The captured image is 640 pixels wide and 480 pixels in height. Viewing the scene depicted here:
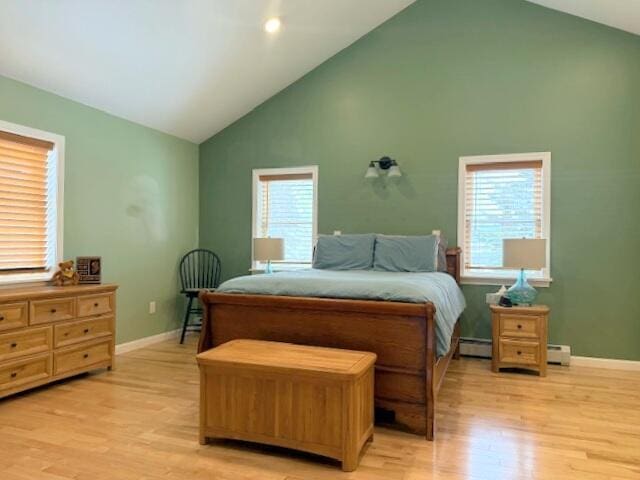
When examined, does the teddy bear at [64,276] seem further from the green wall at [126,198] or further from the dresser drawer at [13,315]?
the dresser drawer at [13,315]

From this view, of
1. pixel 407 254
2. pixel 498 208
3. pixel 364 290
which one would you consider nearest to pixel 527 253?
pixel 498 208

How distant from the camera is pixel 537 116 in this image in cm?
429

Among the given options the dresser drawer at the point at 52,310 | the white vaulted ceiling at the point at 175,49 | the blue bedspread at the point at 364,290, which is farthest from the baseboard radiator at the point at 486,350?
the dresser drawer at the point at 52,310

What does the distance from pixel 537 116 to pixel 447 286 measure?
203cm

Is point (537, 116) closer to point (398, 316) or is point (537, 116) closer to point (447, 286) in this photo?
point (447, 286)

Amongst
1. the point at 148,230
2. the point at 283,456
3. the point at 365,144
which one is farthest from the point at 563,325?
the point at 148,230

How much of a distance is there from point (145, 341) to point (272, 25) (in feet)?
11.2

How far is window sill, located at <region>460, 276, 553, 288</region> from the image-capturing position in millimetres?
4238

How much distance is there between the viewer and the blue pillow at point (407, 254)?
4141mm

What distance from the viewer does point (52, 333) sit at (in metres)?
3.39

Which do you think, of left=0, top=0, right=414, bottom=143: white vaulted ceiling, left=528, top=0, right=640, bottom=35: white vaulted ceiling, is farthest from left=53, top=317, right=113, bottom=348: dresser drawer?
left=528, top=0, right=640, bottom=35: white vaulted ceiling

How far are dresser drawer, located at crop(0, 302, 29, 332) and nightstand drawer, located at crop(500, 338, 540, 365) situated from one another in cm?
374

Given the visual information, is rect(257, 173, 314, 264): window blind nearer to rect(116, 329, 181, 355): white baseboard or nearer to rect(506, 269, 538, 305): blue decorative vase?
rect(116, 329, 181, 355): white baseboard

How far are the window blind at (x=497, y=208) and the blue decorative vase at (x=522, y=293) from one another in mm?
384
